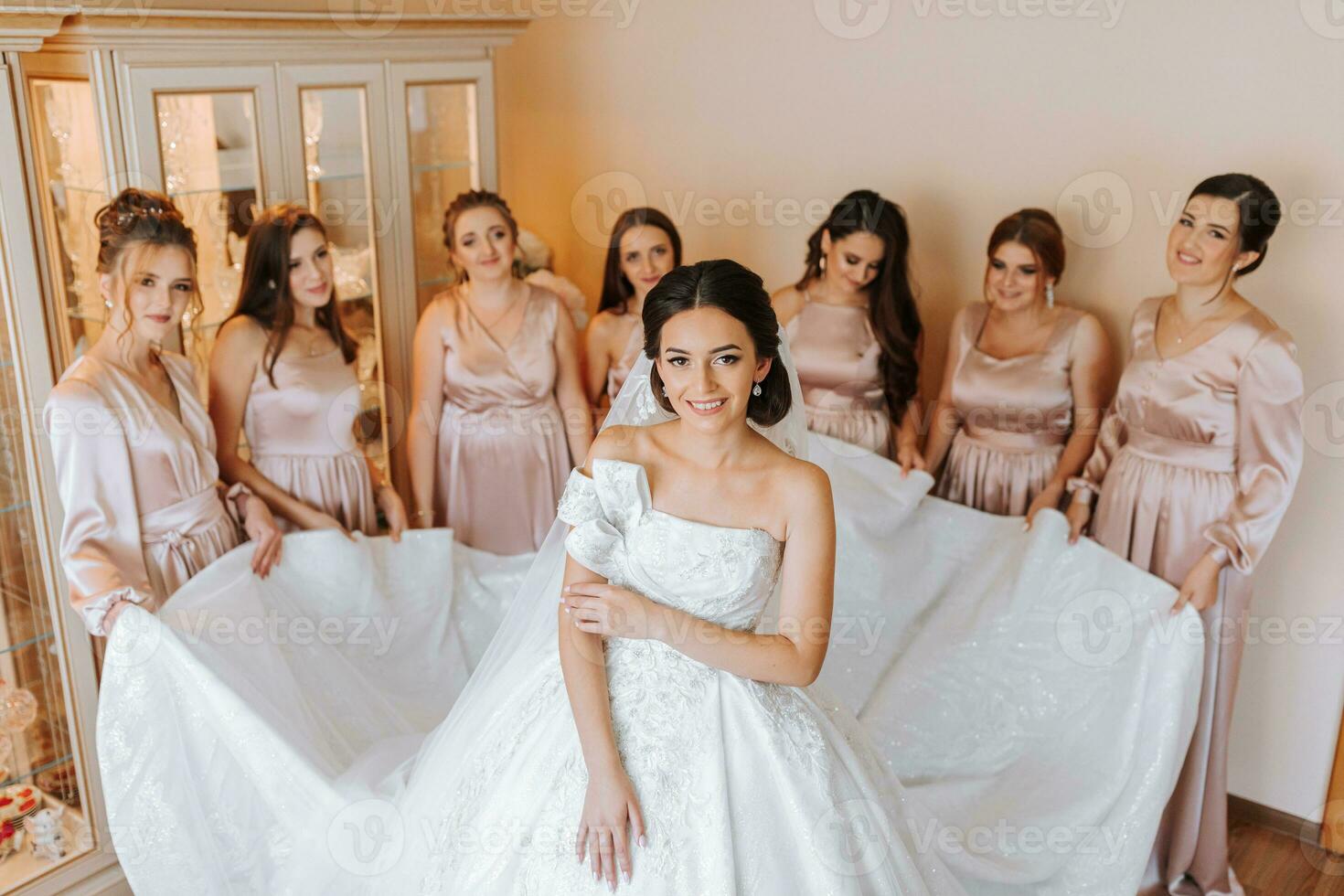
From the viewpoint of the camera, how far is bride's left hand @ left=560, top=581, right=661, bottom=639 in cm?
213

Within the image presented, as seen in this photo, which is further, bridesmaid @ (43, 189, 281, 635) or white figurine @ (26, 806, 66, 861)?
white figurine @ (26, 806, 66, 861)

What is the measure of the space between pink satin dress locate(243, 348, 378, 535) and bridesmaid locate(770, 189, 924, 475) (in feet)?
4.36

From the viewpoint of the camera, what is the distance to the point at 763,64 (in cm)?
415

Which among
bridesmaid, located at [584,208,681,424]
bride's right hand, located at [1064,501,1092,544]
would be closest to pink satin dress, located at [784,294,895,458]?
bridesmaid, located at [584,208,681,424]

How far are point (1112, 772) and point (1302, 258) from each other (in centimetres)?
143

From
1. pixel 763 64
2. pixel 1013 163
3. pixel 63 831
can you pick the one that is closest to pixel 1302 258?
pixel 1013 163

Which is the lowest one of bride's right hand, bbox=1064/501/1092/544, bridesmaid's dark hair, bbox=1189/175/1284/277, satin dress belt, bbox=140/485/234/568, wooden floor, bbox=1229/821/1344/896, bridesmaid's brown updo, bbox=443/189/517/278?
wooden floor, bbox=1229/821/1344/896

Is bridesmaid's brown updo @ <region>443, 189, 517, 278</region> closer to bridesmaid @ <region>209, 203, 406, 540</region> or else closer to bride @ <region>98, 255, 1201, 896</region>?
bridesmaid @ <region>209, 203, 406, 540</region>

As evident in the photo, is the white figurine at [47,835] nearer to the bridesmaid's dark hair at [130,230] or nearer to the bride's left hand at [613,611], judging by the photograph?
the bridesmaid's dark hair at [130,230]

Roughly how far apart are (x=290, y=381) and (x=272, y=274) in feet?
0.92

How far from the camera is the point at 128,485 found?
109 inches

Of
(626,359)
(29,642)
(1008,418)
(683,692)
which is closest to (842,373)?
(1008,418)

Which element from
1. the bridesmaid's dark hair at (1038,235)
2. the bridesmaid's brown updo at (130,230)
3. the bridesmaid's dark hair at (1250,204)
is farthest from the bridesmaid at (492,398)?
the bridesmaid's dark hair at (1250,204)

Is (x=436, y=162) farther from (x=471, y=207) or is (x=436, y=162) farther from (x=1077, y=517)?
(x=1077, y=517)
